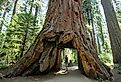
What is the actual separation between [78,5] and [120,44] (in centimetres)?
336

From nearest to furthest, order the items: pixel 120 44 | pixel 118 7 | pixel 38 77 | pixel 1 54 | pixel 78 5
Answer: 1. pixel 38 77
2. pixel 78 5
3. pixel 120 44
4. pixel 1 54
5. pixel 118 7

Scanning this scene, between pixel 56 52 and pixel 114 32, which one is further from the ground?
pixel 114 32

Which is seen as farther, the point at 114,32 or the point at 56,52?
the point at 114,32

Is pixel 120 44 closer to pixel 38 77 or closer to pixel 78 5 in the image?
pixel 78 5

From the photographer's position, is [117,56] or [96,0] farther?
[96,0]

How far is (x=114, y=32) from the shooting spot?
1013 centimetres

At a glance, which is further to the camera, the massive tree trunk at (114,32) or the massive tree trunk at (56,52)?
the massive tree trunk at (114,32)

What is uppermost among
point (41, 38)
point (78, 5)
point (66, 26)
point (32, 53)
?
point (78, 5)

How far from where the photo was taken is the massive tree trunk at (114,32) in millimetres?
9688

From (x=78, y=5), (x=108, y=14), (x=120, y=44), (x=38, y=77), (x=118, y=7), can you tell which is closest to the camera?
(x=38, y=77)

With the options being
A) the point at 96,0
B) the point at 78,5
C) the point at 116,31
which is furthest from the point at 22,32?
the point at 96,0

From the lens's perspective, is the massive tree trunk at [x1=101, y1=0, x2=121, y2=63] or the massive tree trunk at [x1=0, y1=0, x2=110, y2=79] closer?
the massive tree trunk at [x1=0, y1=0, x2=110, y2=79]

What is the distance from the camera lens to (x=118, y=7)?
25750 mm

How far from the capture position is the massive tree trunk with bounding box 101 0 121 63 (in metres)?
9.69
